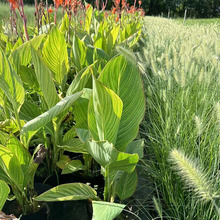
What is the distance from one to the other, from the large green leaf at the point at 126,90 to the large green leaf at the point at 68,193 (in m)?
0.16

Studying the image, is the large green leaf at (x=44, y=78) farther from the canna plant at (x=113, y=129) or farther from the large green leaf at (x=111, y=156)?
the large green leaf at (x=111, y=156)

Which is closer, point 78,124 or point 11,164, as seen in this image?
point 11,164

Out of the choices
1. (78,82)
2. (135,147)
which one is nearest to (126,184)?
(135,147)

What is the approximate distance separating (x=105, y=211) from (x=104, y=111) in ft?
0.81

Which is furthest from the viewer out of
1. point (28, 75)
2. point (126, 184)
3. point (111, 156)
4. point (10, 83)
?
point (28, 75)

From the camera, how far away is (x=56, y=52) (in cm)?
96

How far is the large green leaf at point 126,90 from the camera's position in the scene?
73 cm

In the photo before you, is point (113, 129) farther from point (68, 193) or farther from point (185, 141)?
point (185, 141)

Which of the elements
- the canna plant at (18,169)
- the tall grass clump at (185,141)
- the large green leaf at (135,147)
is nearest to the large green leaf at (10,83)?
the canna plant at (18,169)

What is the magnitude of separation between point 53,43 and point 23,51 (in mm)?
110

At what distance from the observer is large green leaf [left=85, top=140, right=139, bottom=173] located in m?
0.64

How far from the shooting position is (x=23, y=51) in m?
0.95

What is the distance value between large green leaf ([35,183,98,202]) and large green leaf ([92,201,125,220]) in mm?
88

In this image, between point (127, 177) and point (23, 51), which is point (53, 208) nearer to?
point (127, 177)
